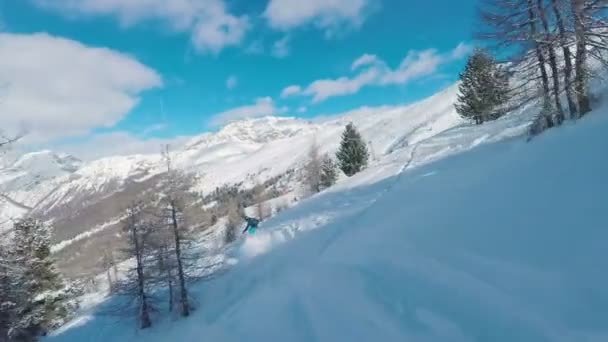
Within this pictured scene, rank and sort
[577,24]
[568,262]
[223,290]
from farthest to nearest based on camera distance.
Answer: [223,290] < [577,24] < [568,262]

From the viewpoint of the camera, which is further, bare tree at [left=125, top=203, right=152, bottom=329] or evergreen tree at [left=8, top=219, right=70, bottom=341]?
bare tree at [left=125, top=203, right=152, bottom=329]

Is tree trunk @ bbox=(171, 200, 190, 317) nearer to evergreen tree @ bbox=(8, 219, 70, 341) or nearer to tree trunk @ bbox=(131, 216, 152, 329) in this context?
tree trunk @ bbox=(131, 216, 152, 329)

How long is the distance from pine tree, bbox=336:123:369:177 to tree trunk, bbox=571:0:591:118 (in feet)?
102

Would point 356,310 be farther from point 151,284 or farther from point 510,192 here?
point 151,284

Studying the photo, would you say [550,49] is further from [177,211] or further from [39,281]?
[39,281]

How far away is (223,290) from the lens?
2130 cm

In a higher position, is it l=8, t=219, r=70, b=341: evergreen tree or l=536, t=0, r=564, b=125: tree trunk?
l=536, t=0, r=564, b=125: tree trunk

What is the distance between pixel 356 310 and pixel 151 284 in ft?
64.2

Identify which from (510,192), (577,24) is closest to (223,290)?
(510,192)

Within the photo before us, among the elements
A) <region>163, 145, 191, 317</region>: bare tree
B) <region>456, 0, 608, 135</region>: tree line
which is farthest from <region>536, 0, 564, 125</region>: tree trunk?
<region>163, 145, 191, 317</region>: bare tree

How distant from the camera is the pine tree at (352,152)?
4616 centimetres

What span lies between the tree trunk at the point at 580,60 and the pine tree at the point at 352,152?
31229 mm

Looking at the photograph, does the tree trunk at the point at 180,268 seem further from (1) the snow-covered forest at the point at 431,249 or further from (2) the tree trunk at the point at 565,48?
(2) the tree trunk at the point at 565,48

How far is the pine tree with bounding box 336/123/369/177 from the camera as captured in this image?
151 feet
